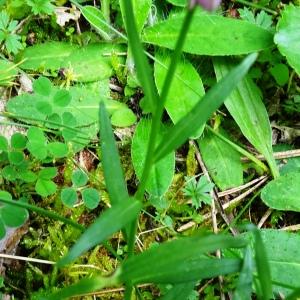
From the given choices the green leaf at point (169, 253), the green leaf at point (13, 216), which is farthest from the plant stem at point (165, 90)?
the green leaf at point (13, 216)

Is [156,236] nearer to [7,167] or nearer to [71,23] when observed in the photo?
[7,167]

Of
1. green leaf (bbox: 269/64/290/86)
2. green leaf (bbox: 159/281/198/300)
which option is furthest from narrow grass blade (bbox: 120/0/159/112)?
green leaf (bbox: 269/64/290/86)

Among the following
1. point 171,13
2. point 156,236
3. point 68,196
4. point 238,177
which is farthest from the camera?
point 171,13

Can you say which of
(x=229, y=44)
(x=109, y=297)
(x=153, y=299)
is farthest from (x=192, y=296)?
(x=229, y=44)

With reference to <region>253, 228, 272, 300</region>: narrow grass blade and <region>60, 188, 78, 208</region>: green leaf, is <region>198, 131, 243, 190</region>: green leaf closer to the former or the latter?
<region>60, 188, 78, 208</region>: green leaf

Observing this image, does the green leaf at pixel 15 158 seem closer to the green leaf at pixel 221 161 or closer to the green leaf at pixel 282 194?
the green leaf at pixel 221 161

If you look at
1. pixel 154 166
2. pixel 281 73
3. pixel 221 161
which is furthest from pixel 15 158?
pixel 281 73
